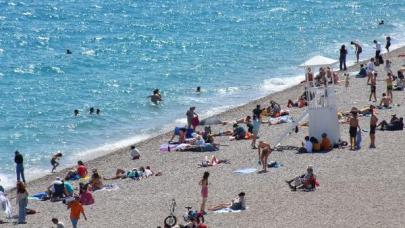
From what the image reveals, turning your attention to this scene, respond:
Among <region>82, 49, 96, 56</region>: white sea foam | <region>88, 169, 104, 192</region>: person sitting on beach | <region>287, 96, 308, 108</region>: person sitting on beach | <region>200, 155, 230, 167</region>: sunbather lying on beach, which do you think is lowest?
<region>88, 169, 104, 192</region>: person sitting on beach

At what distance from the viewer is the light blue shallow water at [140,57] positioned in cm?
4238

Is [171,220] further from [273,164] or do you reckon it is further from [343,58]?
[343,58]

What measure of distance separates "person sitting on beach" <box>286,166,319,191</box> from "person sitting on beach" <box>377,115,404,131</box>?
21.5 feet

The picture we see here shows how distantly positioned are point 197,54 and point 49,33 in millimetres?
15884

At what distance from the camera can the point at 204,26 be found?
244ft

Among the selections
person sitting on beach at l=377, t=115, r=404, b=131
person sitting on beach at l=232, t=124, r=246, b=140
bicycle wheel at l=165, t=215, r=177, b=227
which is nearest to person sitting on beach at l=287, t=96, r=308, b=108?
person sitting on beach at l=232, t=124, r=246, b=140

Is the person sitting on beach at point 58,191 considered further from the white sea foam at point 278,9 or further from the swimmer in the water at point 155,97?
the white sea foam at point 278,9

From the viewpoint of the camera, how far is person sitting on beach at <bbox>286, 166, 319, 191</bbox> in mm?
26594

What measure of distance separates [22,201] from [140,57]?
35.8 meters

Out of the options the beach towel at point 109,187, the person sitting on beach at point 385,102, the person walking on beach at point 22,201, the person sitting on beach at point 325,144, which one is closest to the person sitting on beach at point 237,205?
the beach towel at point 109,187

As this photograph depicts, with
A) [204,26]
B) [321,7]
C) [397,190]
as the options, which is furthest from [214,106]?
[321,7]

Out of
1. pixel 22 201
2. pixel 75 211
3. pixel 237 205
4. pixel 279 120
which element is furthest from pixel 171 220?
pixel 279 120

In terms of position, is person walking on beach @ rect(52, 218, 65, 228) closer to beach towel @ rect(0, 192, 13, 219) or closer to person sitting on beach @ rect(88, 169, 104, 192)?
beach towel @ rect(0, 192, 13, 219)

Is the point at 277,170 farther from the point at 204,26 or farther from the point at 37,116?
the point at 204,26
